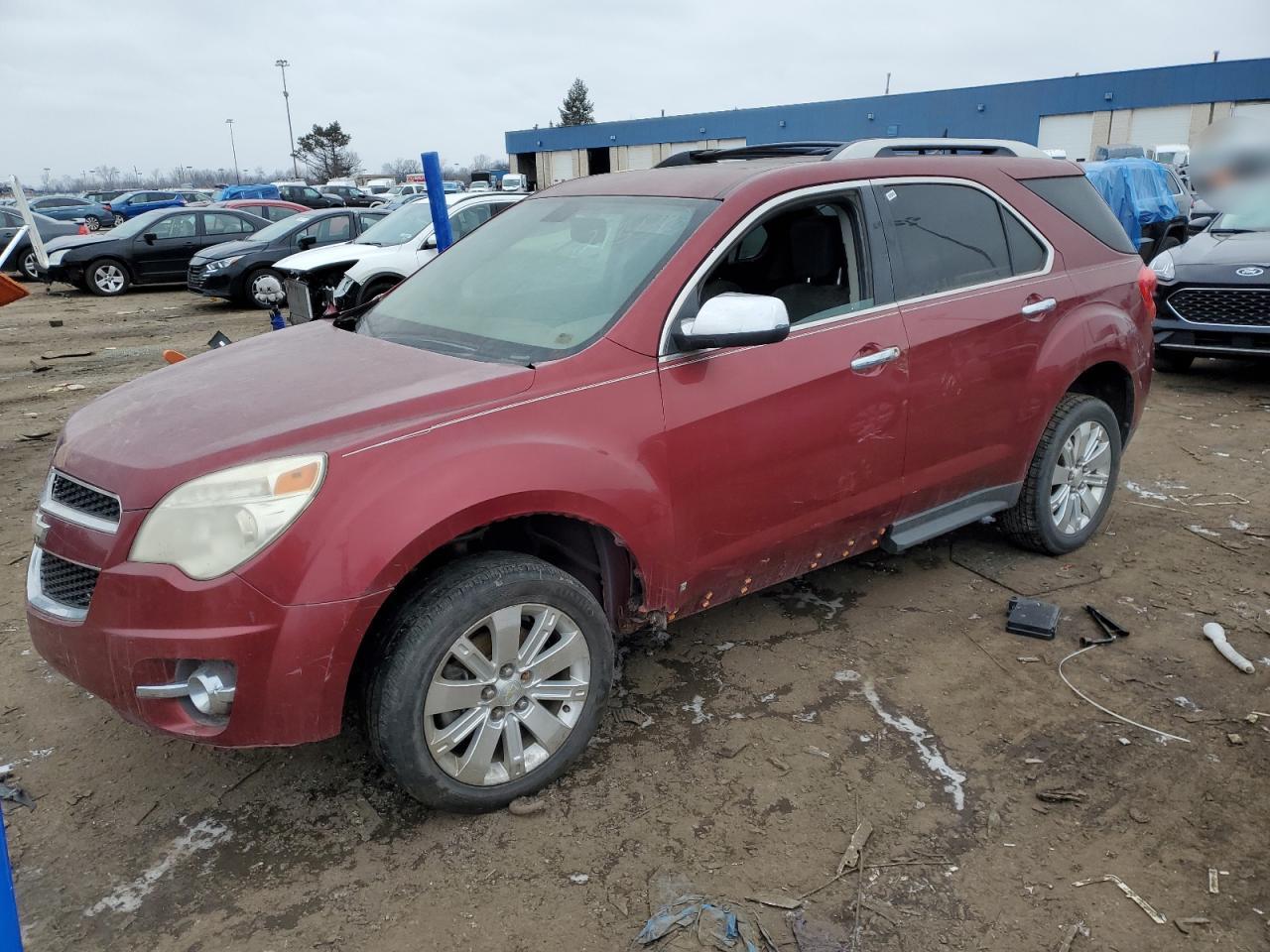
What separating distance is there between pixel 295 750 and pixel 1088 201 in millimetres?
4292

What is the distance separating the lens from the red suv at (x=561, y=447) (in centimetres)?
249

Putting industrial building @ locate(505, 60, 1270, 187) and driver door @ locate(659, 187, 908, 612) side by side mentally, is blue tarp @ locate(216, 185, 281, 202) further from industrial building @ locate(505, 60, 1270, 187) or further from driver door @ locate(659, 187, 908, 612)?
driver door @ locate(659, 187, 908, 612)

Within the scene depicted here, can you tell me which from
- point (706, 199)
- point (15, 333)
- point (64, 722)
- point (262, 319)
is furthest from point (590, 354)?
point (15, 333)

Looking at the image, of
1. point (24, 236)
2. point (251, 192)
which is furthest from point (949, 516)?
point (251, 192)

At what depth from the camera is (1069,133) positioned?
35.6 m

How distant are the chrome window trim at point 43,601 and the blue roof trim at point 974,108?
28676 mm

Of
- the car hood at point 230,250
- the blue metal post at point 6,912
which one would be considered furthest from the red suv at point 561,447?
the car hood at point 230,250

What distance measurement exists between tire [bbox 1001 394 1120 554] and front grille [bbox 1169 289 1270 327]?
4160mm

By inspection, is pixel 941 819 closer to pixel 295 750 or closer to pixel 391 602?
pixel 391 602

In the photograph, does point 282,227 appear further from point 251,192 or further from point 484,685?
point 251,192

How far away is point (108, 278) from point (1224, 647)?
701 inches

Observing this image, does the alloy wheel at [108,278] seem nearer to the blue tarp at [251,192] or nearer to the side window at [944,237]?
the side window at [944,237]

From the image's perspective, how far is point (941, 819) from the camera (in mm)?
2838

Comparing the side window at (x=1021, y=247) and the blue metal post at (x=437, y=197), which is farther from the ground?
the blue metal post at (x=437, y=197)
